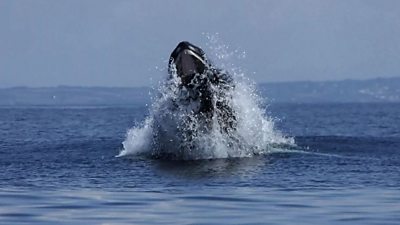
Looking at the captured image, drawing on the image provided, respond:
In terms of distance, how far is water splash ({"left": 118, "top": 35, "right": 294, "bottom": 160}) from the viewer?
3297 centimetres

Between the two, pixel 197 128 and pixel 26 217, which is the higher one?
pixel 197 128

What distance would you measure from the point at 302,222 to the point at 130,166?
474 inches

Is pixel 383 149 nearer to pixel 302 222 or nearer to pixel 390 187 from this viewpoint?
pixel 390 187

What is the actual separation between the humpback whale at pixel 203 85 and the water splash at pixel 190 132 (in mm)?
114

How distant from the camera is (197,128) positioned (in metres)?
33.0

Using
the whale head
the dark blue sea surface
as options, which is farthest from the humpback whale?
the dark blue sea surface

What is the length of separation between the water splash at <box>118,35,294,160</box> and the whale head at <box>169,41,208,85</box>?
0.31 metres

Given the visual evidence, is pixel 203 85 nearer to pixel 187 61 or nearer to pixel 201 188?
pixel 187 61

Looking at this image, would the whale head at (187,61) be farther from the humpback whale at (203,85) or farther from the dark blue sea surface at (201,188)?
the dark blue sea surface at (201,188)

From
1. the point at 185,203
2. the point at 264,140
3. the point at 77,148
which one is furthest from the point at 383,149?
the point at 185,203

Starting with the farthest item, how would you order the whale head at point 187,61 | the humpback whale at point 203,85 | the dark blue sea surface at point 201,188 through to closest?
the humpback whale at point 203,85 → the whale head at point 187,61 → the dark blue sea surface at point 201,188

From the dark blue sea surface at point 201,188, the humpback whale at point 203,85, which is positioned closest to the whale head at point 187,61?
the humpback whale at point 203,85

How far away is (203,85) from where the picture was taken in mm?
32969

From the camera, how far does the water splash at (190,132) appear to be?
33.0m
